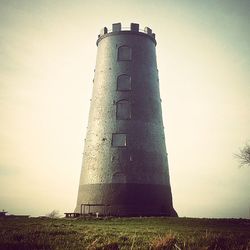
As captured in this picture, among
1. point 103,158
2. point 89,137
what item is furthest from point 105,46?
point 103,158

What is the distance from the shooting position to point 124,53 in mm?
28234

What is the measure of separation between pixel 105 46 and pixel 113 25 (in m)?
2.15

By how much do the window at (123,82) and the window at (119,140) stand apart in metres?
4.04

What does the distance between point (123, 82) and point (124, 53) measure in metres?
2.86

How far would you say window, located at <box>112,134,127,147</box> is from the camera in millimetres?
25344

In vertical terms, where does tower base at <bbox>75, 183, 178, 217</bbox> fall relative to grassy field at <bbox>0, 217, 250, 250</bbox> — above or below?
above

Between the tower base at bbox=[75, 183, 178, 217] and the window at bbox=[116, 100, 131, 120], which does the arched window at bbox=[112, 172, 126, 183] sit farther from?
the window at bbox=[116, 100, 131, 120]

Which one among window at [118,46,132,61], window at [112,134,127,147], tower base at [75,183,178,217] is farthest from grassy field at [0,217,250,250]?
window at [118,46,132,61]

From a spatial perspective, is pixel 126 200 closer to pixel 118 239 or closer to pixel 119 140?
pixel 119 140

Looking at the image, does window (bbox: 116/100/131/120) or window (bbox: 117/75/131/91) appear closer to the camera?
window (bbox: 116/100/131/120)

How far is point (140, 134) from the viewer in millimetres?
25531

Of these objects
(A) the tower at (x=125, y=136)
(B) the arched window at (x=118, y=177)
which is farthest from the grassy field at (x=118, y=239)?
(B) the arched window at (x=118, y=177)

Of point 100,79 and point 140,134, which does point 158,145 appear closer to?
point 140,134

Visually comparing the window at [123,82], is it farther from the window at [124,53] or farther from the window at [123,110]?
the window at [124,53]
